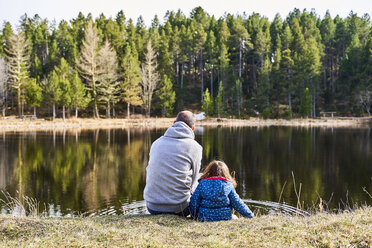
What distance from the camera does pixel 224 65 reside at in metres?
61.1

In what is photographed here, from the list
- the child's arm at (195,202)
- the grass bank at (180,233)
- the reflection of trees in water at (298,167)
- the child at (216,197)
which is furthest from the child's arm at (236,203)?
the reflection of trees in water at (298,167)

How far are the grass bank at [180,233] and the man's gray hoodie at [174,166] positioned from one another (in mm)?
373

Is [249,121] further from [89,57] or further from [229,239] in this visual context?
[229,239]

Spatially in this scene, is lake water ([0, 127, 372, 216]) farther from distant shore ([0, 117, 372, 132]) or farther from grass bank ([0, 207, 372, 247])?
distant shore ([0, 117, 372, 132])

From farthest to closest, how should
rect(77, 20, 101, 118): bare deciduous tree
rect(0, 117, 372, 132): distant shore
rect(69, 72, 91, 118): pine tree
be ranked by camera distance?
rect(77, 20, 101, 118): bare deciduous tree → rect(69, 72, 91, 118): pine tree → rect(0, 117, 372, 132): distant shore

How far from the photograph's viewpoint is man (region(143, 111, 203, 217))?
4.73m

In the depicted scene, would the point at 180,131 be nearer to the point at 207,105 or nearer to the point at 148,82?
the point at 207,105

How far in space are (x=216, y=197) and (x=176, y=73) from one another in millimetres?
66432

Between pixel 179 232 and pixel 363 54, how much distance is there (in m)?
66.2

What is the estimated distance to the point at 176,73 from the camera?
70000mm

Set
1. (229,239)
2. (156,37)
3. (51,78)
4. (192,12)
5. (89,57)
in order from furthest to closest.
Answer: (192,12) → (156,37) → (89,57) → (51,78) → (229,239)

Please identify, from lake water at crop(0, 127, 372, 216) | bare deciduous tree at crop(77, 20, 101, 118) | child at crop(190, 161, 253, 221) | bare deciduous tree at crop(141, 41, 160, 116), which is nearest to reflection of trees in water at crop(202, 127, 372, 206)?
lake water at crop(0, 127, 372, 216)

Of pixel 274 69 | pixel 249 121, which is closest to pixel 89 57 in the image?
pixel 249 121

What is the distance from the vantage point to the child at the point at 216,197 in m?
4.66
